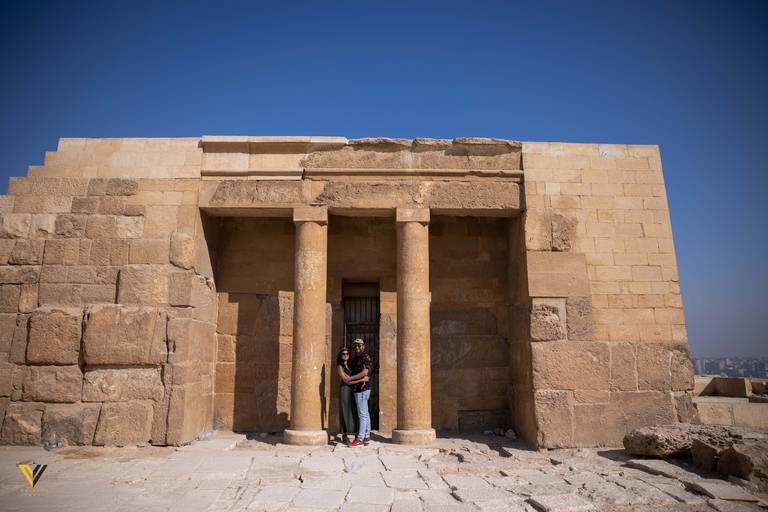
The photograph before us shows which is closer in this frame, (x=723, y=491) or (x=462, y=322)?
(x=723, y=491)

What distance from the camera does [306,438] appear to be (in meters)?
7.17

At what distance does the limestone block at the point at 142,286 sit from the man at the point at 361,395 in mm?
2905

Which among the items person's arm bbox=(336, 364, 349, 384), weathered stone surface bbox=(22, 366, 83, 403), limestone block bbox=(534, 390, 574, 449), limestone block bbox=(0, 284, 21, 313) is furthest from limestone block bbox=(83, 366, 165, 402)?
limestone block bbox=(534, 390, 574, 449)

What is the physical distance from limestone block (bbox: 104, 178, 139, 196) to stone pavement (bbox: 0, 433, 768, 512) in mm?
3648

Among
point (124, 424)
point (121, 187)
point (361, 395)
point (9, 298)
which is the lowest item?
point (124, 424)

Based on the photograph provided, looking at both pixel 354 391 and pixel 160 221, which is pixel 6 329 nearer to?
pixel 160 221

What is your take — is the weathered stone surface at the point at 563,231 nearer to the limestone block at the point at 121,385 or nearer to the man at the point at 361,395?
the man at the point at 361,395

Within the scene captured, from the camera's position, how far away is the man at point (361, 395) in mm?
A: 7285

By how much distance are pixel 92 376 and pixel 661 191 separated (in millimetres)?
8906

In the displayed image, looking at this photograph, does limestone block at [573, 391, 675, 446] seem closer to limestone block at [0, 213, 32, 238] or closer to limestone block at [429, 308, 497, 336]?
limestone block at [429, 308, 497, 336]

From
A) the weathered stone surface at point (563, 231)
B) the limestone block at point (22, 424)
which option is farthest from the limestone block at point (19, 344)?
the weathered stone surface at point (563, 231)

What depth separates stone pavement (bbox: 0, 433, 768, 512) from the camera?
467 cm

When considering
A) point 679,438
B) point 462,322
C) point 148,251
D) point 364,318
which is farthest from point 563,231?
point 148,251

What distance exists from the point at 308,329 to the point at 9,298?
4.30 meters
